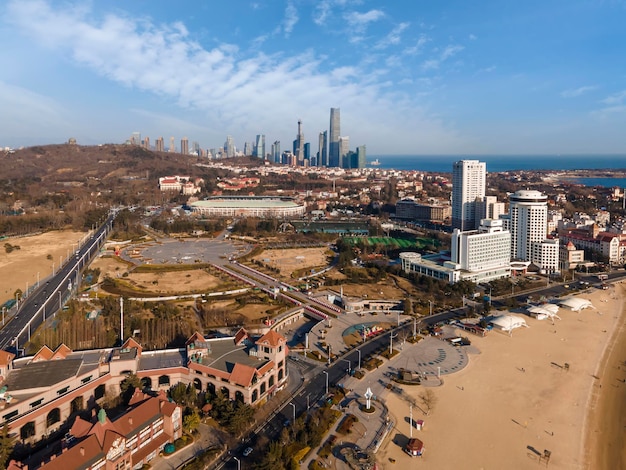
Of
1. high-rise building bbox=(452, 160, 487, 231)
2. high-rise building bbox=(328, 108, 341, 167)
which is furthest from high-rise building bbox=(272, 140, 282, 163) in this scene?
high-rise building bbox=(452, 160, 487, 231)

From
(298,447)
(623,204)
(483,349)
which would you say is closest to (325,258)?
(483,349)

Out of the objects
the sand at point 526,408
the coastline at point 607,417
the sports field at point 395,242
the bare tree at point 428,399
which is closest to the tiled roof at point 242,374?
the sand at point 526,408

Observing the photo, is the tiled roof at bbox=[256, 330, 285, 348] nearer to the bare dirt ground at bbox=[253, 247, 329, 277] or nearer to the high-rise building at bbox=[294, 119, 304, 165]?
the bare dirt ground at bbox=[253, 247, 329, 277]

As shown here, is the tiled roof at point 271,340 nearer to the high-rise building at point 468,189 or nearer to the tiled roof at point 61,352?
the tiled roof at point 61,352

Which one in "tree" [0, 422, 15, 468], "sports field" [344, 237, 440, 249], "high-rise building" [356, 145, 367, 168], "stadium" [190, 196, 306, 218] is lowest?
"tree" [0, 422, 15, 468]

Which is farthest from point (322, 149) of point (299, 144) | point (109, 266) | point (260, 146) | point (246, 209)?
point (109, 266)

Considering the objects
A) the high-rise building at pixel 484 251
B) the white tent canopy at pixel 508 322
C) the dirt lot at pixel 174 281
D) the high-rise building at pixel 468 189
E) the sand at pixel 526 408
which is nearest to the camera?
the sand at pixel 526 408
